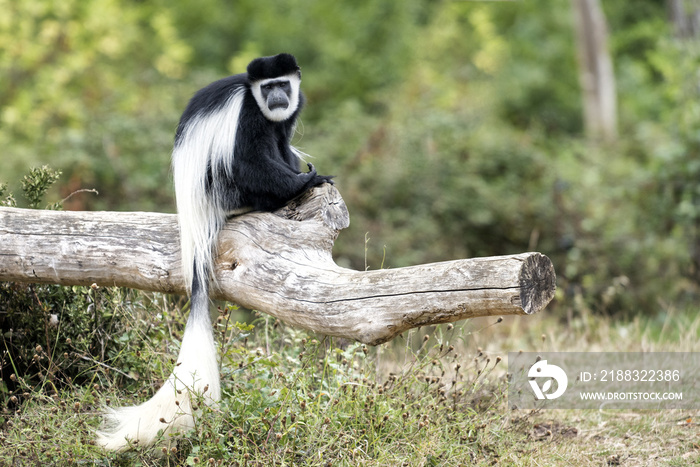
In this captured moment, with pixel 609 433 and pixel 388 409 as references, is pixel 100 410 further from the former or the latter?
pixel 609 433

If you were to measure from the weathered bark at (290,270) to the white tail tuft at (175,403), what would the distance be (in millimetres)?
258

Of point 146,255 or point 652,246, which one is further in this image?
point 652,246

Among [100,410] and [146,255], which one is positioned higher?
[146,255]

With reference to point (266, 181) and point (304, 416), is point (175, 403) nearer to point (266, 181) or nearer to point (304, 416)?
point (304, 416)

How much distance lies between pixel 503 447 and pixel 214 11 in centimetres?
1031

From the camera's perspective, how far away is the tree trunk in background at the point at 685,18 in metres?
6.84

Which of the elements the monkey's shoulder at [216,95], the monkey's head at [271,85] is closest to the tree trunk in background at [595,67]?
the monkey's head at [271,85]

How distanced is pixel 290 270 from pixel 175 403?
584 millimetres

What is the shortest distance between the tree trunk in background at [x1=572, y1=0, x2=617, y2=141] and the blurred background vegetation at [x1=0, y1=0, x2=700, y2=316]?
28.2 inches

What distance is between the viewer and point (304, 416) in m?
2.37

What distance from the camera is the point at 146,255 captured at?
8.66ft

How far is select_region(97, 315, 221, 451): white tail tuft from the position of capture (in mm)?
2227

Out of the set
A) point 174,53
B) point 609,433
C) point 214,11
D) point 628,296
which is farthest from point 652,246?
point 214,11

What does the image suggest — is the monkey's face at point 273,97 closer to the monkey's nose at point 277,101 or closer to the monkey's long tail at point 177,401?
the monkey's nose at point 277,101
